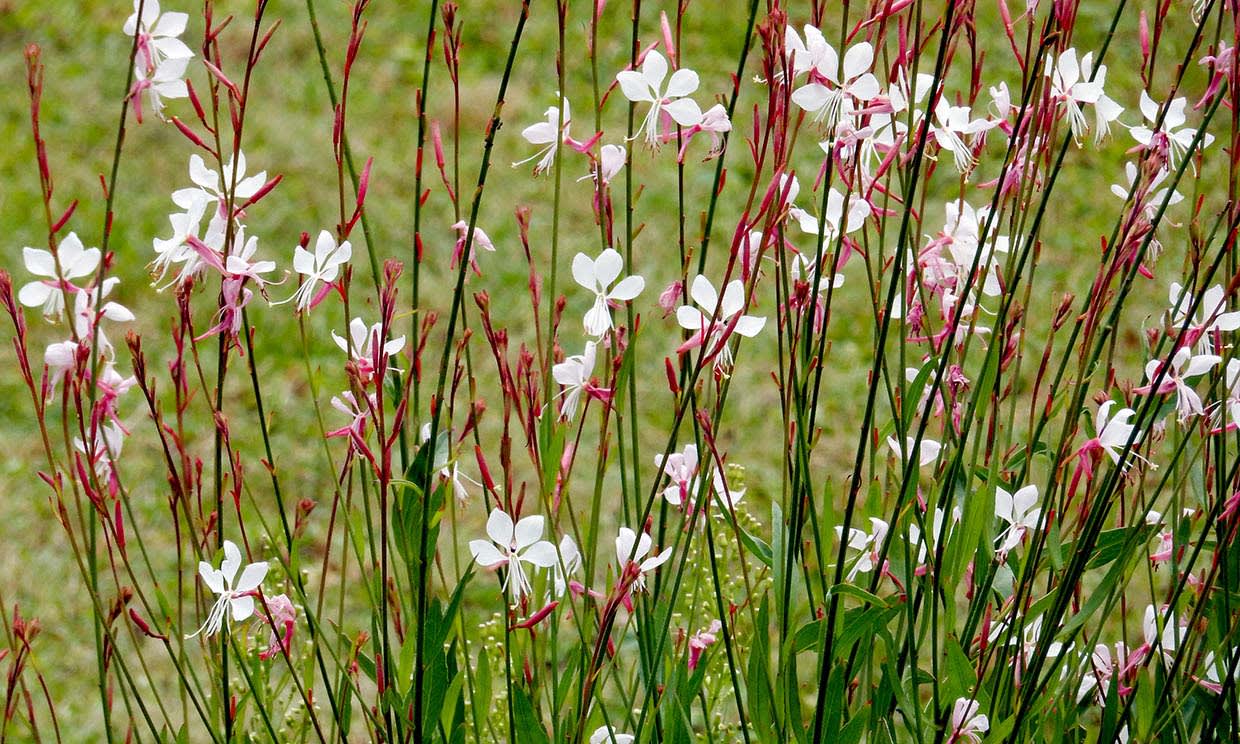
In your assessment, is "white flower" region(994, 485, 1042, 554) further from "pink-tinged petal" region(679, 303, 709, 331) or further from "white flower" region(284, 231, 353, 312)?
"white flower" region(284, 231, 353, 312)

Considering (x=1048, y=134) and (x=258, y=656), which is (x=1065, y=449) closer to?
(x=1048, y=134)

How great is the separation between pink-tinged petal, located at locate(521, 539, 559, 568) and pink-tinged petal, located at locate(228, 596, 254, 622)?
25 cm

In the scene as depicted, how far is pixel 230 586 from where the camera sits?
125 centimetres

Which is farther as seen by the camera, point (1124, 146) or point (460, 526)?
point (1124, 146)

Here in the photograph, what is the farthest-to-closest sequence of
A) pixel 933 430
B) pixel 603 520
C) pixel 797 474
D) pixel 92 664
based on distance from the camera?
pixel 603 520 < pixel 92 664 < pixel 933 430 < pixel 797 474

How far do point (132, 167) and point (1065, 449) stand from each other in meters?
3.76

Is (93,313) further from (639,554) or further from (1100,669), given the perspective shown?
(1100,669)

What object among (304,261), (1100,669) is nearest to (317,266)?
(304,261)

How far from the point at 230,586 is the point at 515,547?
0.26m

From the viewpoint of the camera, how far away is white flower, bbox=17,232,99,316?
46.1 inches

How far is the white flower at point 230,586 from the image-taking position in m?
1.22

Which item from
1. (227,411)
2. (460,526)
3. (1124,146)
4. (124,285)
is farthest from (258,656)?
(1124,146)

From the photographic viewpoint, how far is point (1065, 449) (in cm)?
133

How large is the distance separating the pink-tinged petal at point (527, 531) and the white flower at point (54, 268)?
0.43m
